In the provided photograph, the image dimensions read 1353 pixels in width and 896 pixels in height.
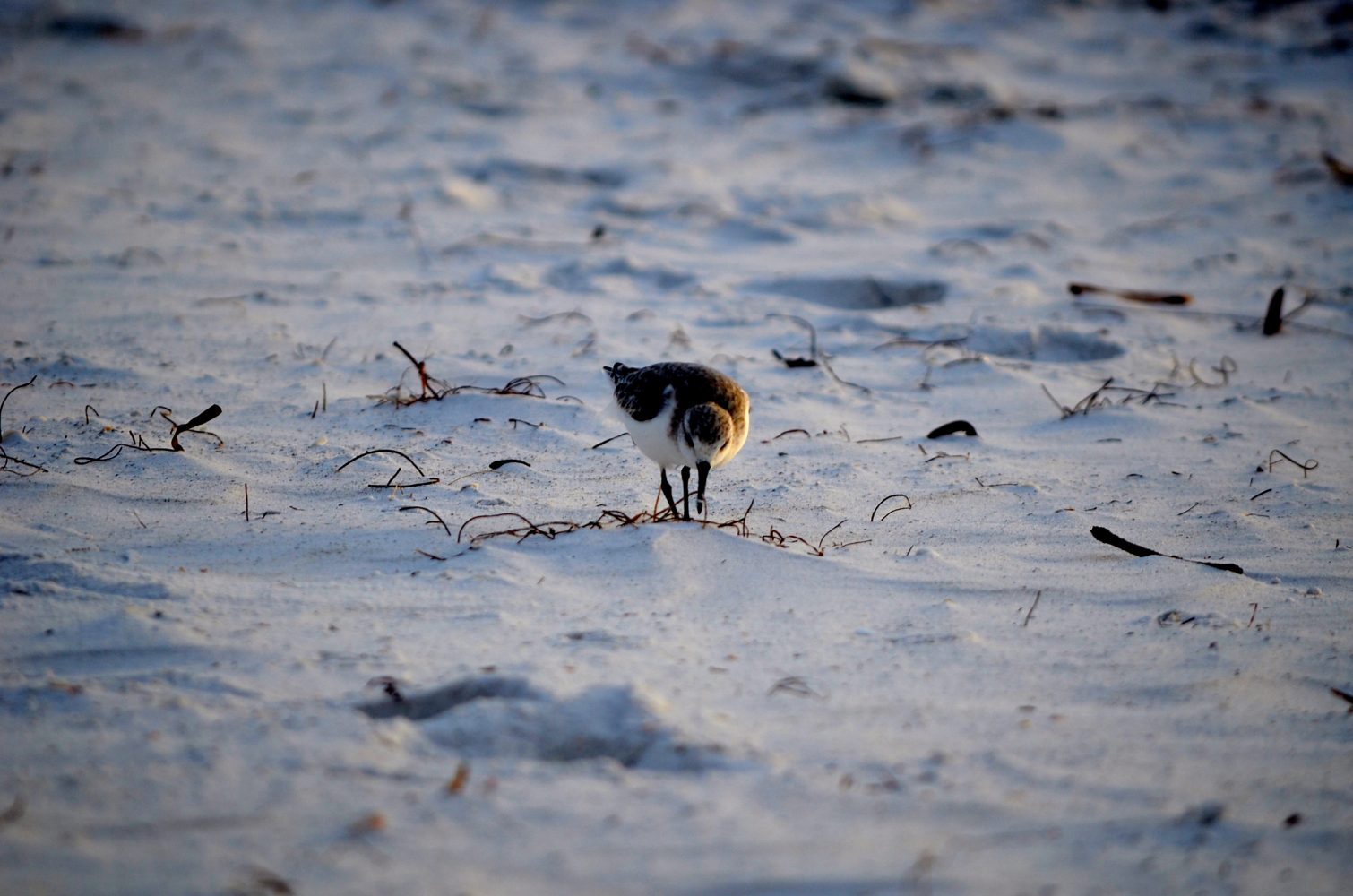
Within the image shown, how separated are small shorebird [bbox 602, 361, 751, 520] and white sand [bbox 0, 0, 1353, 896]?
36 cm

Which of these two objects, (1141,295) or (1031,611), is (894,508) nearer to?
(1031,611)

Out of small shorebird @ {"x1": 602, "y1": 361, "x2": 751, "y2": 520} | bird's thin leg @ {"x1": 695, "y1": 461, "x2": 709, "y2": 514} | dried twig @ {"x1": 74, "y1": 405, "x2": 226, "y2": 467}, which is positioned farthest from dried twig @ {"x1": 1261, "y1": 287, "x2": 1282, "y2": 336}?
dried twig @ {"x1": 74, "y1": 405, "x2": 226, "y2": 467}

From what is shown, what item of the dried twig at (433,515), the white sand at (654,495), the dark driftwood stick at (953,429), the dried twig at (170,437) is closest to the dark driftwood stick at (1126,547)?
the white sand at (654,495)

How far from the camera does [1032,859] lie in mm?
2740

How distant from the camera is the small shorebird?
4.27 meters

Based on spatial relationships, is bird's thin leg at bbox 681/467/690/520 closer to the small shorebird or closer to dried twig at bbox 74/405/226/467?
the small shorebird

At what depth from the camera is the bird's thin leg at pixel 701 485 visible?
4391 millimetres

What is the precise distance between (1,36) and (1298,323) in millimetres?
13330

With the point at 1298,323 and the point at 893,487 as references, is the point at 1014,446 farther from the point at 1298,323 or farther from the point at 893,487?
the point at 1298,323

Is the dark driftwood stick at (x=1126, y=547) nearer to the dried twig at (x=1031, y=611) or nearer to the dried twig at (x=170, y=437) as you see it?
the dried twig at (x=1031, y=611)

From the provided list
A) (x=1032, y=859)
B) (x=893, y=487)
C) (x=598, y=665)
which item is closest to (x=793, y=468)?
(x=893, y=487)

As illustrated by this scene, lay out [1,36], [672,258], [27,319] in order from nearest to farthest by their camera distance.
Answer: [27,319]
[672,258]
[1,36]

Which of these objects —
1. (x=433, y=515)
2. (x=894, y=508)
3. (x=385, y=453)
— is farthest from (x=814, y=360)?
(x=433, y=515)

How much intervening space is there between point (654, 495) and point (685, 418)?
34.0 inches
